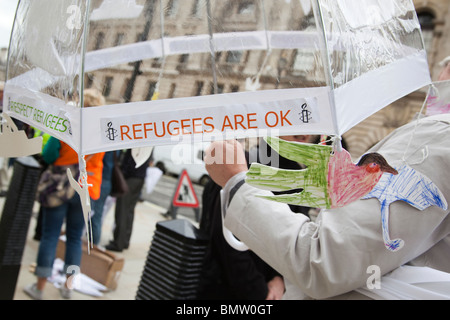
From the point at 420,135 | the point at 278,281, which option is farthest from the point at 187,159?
the point at 278,281

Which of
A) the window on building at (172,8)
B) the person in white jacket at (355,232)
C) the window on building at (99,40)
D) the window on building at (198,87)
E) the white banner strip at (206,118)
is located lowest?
the person in white jacket at (355,232)

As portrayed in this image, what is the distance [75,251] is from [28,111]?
3.02 meters

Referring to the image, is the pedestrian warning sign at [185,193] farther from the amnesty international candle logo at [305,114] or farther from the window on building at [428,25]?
the window on building at [428,25]

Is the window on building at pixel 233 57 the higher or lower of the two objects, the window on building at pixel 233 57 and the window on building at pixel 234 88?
the higher

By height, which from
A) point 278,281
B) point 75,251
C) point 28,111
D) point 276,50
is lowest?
point 75,251

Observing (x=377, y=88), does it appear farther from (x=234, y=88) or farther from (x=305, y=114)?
(x=234, y=88)

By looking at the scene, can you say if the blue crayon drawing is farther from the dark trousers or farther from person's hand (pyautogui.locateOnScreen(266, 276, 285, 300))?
the dark trousers

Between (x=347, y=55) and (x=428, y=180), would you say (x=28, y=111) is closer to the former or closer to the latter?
(x=347, y=55)

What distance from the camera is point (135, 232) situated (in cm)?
759

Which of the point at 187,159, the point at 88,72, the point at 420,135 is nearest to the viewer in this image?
the point at 420,135

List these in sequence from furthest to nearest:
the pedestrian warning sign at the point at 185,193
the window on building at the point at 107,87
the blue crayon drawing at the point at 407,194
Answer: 1. the pedestrian warning sign at the point at 185,193
2. the window on building at the point at 107,87
3. the blue crayon drawing at the point at 407,194

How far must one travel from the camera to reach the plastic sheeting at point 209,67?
4.45 feet

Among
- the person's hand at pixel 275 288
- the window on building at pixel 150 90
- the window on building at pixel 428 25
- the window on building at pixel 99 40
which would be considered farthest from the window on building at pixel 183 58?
the window on building at pixel 428 25

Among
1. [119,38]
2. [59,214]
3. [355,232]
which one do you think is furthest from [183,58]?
[59,214]
